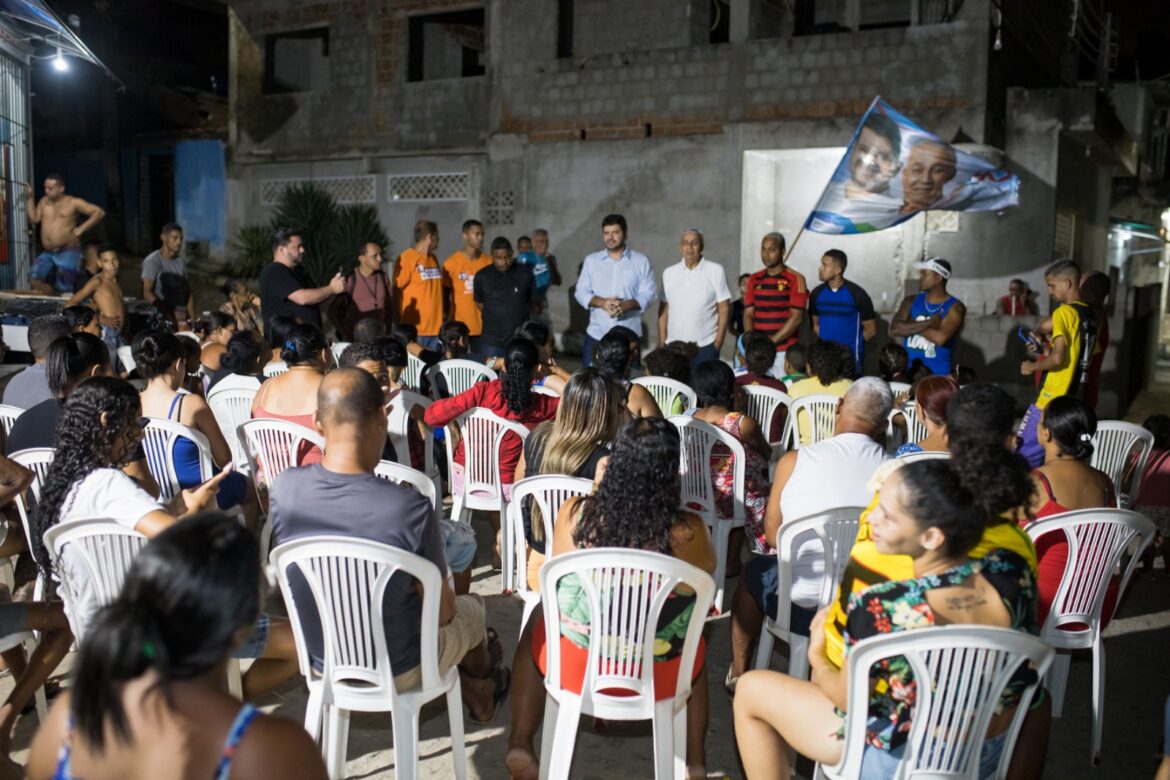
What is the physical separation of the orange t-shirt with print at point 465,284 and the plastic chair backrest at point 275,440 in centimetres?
424

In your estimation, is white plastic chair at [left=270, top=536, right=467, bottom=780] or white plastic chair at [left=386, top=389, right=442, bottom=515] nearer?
white plastic chair at [left=270, top=536, right=467, bottom=780]

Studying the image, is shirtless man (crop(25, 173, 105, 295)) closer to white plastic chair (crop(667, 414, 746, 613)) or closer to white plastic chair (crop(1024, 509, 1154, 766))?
white plastic chair (crop(667, 414, 746, 613))

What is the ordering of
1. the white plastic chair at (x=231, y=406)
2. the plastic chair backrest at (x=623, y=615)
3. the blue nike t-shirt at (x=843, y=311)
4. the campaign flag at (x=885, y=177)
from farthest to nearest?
the campaign flag at (x=885, y=177) → the blue nike t-shirt at (x=843, y=311) → the white plastic chair at (x=231, y=406) → the plastic chair backrest at (x=623, y=615)

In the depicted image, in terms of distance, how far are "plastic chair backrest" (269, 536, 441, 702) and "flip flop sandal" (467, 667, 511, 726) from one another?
0.79 m

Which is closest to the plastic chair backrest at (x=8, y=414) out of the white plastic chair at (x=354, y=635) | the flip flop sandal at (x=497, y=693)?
the white plastic chair at (x=354, y=635)

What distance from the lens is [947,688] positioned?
234cm

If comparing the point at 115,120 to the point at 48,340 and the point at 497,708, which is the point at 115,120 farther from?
the point at 497,708

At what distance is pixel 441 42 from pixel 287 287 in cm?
1043

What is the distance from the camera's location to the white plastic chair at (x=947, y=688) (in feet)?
7.51

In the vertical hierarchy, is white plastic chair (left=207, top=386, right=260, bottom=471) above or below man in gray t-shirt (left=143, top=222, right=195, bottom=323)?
below

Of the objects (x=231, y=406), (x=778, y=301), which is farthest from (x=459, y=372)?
(x=778, y=301)

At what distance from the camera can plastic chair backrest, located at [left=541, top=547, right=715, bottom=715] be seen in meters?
2.74

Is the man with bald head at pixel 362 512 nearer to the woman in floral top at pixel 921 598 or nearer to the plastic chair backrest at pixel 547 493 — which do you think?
the plastic chair backrest at pixel 547 493

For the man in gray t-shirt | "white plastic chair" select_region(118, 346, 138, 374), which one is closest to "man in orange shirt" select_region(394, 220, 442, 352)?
the man in gray t-shirt
